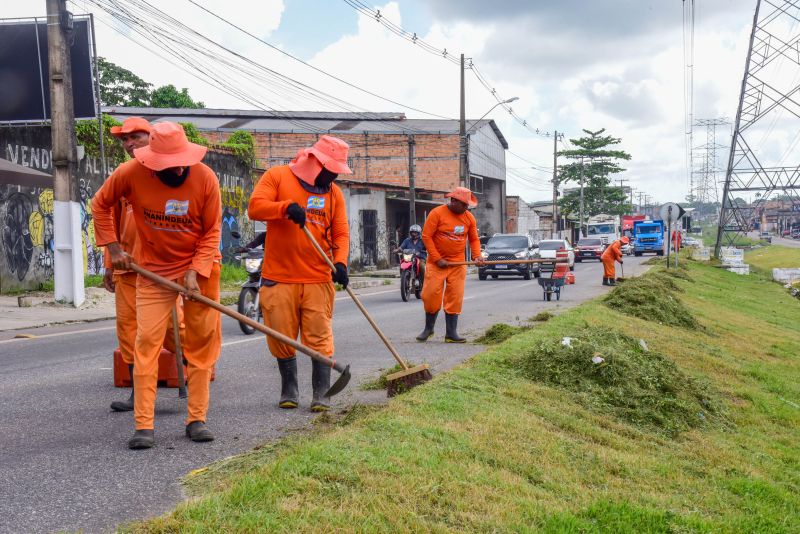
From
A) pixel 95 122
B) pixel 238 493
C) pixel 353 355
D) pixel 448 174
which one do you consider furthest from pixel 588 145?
pixel 238 493

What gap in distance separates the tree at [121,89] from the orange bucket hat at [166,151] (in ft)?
165

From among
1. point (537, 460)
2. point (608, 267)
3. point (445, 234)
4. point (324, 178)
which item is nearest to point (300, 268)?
point (324, 178)

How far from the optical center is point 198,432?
5.07 m

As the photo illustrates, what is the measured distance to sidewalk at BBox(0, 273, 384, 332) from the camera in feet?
44.5

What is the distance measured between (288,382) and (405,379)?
3.10 ft

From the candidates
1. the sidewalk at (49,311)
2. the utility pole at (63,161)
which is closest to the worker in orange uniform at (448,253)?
the sidewalk at (49,311)

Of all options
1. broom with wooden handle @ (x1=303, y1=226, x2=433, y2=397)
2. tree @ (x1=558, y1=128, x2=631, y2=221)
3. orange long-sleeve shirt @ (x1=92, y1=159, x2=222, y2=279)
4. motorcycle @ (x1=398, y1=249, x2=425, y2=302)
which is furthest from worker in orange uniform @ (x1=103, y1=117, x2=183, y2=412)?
tree @ (x1=558, y1=128, x2=631, y2=221)

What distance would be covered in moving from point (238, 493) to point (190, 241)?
2204mm

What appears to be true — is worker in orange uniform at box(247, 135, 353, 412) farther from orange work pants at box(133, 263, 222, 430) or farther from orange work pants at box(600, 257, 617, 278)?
orange work pants at box(600, 257, 617, 278)

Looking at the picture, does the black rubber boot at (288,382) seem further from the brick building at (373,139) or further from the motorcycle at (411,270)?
the brick building at (373,139)

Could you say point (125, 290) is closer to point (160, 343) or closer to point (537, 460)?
point (160, 343)

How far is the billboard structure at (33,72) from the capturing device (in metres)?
19.9

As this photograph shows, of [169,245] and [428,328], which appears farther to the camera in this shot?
[428,328]

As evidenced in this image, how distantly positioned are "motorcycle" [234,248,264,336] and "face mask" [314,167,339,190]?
17.4 feet
